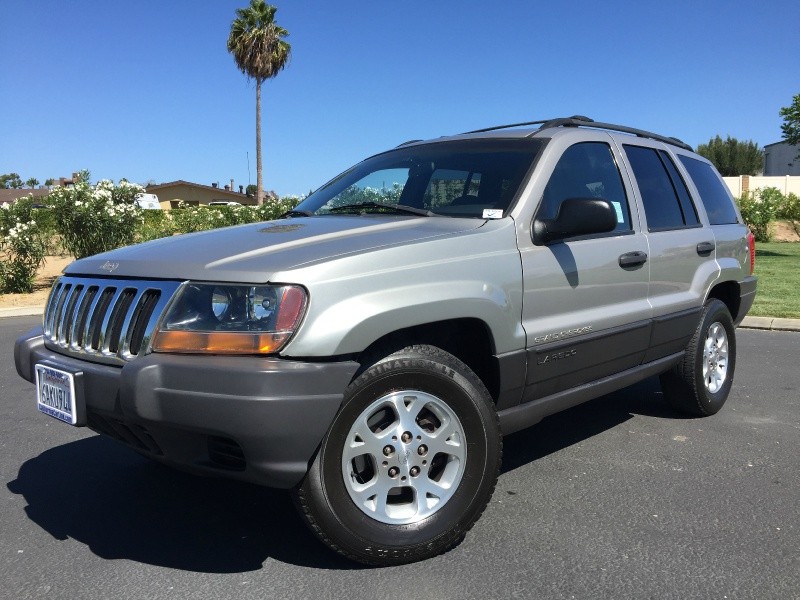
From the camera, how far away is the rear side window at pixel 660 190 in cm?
441

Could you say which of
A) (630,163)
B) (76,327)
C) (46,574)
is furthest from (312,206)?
(46,574)

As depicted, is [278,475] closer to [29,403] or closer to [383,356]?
[383,356]

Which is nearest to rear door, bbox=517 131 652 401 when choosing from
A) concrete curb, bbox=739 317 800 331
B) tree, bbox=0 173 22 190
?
concrete curb, bbox=739 317 800 331

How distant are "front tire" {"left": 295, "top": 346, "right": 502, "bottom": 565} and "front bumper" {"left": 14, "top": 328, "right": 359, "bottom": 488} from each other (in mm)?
121

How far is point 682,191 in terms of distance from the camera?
15.9 ft

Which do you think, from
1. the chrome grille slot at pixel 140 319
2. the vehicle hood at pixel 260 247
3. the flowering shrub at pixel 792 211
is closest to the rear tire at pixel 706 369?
the vehicle hood at pixel 260 247

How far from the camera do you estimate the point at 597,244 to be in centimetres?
382

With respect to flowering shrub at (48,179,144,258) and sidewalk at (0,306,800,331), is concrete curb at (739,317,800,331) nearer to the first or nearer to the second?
sidewalk at (0,306,800,331)

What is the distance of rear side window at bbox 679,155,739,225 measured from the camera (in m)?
5.11

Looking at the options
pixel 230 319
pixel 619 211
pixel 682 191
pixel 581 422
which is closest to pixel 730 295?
pixel 682 191

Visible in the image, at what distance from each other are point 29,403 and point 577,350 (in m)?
4.11

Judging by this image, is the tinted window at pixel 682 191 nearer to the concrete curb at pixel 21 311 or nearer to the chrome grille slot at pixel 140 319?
the chrome grille slot at pixel 140 319

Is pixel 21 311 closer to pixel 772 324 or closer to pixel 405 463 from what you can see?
pixel 405 463

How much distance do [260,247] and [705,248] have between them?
3.12 m
